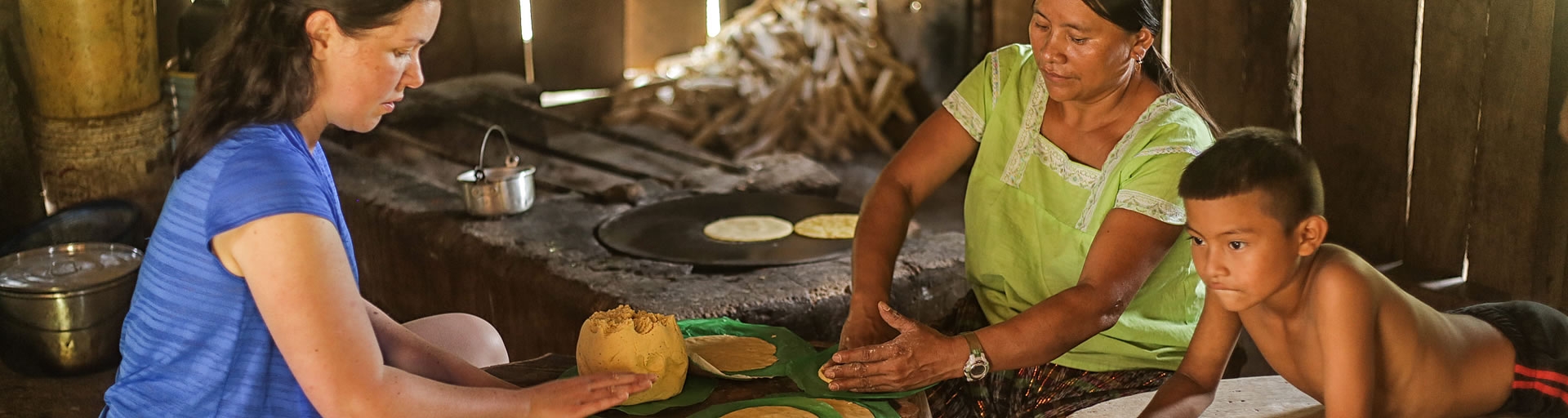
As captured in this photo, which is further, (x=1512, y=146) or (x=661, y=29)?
(x=661, y=29)

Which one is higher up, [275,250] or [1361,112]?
[275,250]

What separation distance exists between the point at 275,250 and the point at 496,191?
2.74m

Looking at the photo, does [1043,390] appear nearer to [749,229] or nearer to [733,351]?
[733,351]

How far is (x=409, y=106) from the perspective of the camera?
5.90 metres

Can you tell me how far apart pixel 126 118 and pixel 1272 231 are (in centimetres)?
420

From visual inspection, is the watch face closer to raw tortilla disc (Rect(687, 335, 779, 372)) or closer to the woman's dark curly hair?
raw tortilla disc (Rect(687, 335, 779, 372))

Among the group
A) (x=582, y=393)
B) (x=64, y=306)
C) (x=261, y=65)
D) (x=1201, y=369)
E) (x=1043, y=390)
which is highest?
(x=261, y=65)

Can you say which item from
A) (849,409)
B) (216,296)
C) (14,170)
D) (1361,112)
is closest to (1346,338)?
(849,409)

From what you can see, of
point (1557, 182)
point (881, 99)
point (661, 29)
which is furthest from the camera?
point (661, 29)

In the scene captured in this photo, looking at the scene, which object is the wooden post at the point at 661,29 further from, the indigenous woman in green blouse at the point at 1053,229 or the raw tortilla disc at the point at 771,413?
the raw tortilla disc at the point at 771,413

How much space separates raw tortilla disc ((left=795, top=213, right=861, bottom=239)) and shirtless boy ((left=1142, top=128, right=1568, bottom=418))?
1.88 metres

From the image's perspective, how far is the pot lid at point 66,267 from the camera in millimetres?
3975

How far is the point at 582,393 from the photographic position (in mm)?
2088

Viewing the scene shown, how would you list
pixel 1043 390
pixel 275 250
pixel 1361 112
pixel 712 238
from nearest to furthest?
pixel 275 250
pixel 1043 390
pixel 1361 112
pixel 712 238
